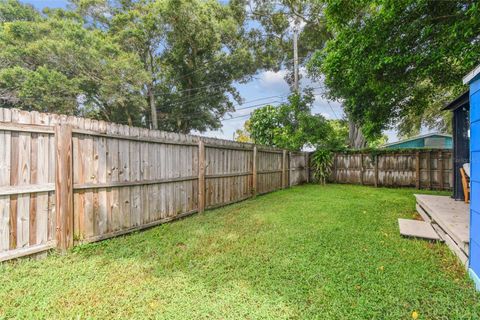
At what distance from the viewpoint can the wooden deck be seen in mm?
2482

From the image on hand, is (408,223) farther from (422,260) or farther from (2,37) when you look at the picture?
(2,37)

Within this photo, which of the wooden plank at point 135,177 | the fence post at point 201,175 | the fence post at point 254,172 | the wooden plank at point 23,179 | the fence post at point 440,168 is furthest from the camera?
the fence post at point 440,168

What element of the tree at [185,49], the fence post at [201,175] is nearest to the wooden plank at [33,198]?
the fence post at [201,175]

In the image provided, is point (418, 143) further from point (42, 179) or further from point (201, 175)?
point (42, 179)

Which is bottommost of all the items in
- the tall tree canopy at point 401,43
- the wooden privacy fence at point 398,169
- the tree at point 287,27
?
the wooden privacy fence at point 398,169

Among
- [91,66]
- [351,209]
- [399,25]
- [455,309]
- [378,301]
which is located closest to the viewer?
[455,309]

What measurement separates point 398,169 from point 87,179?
10.7 metres

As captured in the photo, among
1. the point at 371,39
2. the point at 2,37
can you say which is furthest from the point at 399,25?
the point at 2,37

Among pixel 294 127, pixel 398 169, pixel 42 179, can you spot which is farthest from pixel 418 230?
pixel 294 127

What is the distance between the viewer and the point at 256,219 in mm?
4457

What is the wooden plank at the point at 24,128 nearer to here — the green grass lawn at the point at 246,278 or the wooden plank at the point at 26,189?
the wooden plank at the point at 26,189

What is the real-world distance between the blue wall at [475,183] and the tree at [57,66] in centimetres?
1423

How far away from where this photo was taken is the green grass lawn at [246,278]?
1758 millimetres

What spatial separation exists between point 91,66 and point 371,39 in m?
13.5
